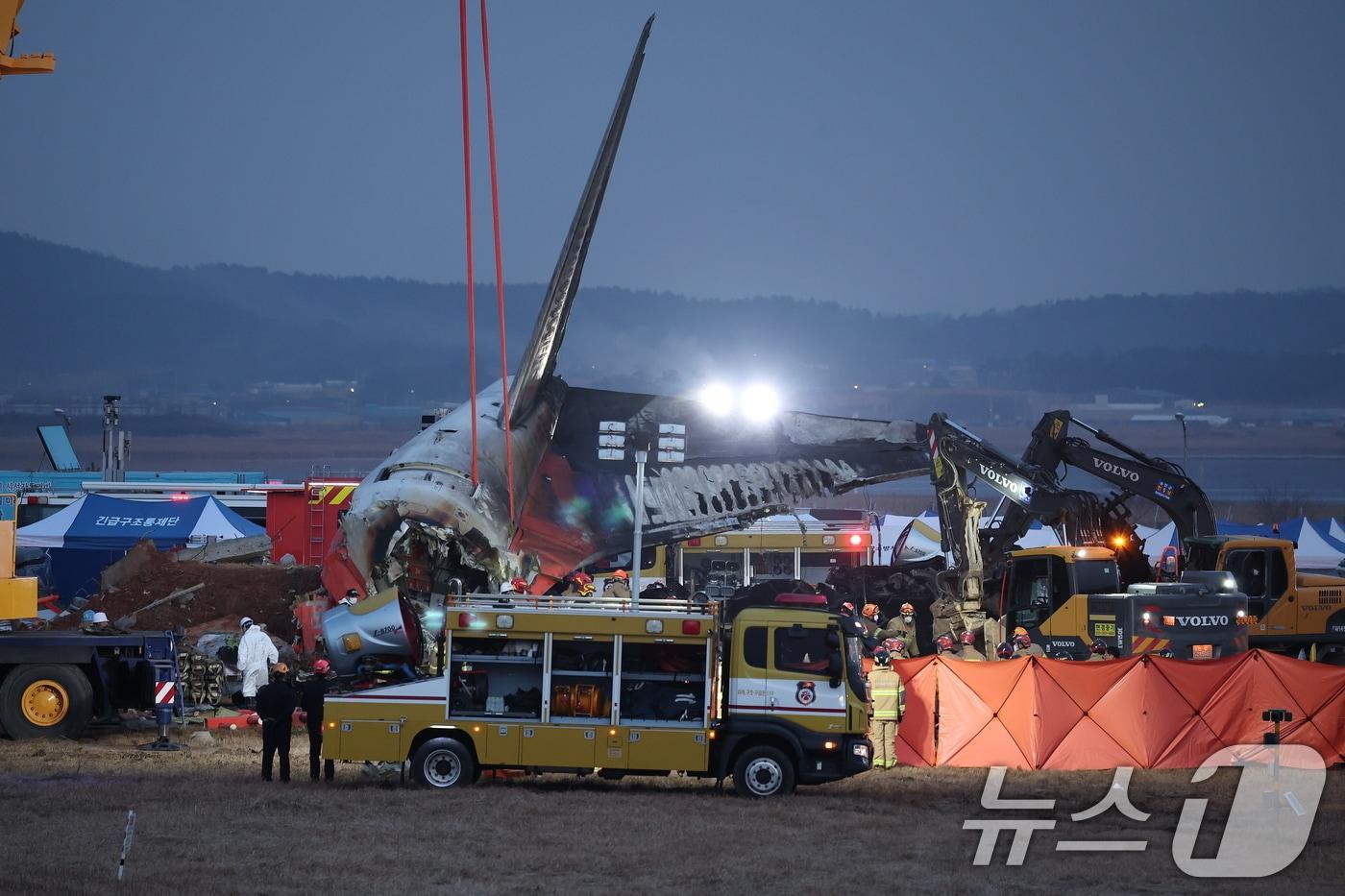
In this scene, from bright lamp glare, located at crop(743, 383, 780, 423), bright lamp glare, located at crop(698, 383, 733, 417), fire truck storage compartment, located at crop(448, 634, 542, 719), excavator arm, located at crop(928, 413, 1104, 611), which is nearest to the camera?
fire truck storage compartment, located at crop(448, 634, 542, 719)

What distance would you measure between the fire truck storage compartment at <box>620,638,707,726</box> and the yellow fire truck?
0.01 metres

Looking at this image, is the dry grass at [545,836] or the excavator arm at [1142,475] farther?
the excavator arm at [1142,475]

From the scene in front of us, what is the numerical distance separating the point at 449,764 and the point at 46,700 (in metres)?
7.11

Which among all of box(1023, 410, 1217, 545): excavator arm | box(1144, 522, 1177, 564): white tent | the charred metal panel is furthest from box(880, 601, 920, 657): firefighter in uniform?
box(1144, 522, 1177, 564): white tent

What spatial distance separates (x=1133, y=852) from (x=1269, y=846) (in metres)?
1.42

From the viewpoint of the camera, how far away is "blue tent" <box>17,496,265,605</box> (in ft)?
140

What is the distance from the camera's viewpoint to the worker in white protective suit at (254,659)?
2402 centimetres

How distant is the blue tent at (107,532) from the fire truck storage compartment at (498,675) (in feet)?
90.1

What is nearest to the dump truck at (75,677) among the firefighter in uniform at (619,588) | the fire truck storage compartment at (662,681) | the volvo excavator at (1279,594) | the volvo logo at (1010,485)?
the fire truck storage compartment at (662,681)

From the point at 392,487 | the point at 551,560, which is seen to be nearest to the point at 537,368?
the point at 551,560

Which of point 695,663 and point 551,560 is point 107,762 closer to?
point 695,663

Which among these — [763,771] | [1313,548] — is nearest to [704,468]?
[763,771]

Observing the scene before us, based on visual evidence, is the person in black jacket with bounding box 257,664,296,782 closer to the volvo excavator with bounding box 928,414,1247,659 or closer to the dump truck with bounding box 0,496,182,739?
the dump truck with bounding box 0,496,182,739

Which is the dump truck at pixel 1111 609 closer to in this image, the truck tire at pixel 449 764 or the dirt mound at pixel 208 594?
the truck tire at pixel 449 764
